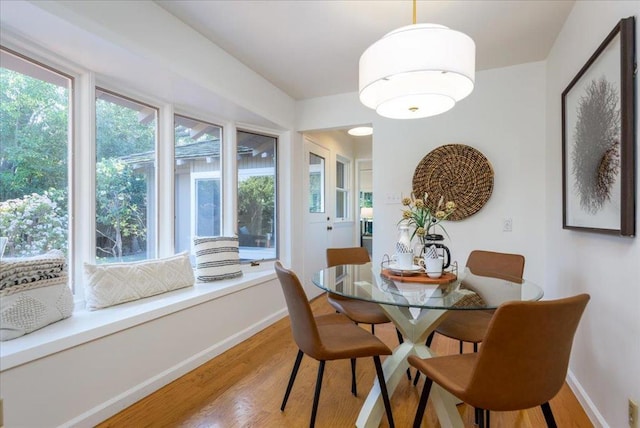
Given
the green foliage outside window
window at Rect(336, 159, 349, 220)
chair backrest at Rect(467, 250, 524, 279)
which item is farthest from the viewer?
window at Rect(336, 159, 349, 220)

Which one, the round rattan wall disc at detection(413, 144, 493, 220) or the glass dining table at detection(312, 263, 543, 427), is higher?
the round rattan wall disc at detection(413, 144, 493, 220)

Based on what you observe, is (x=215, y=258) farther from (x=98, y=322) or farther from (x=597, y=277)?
(x=597, y=277)

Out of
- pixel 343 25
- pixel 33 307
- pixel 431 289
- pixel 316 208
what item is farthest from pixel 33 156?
pixel 316 208

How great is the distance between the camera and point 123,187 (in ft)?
7.46

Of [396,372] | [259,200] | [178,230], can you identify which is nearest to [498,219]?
[396,372]

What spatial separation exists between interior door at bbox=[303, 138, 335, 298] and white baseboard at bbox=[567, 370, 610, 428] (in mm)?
2604

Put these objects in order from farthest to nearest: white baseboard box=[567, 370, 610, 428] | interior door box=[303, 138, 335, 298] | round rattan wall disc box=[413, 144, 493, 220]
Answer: interior door box=[303, 138, 335, 298], round rattan wall disc box=[413, 144, 493, 220], white baseboard box=[567, 370, 610, 428]

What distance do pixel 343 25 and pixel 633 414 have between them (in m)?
2.59

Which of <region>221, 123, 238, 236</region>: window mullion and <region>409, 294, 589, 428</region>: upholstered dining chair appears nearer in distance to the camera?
<region>409, 294, 589, 428</region>: upholstered dining chair

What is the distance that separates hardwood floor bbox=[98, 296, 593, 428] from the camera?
167 cm

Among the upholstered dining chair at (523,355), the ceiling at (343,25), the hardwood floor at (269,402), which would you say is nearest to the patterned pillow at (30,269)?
the hardwood floor at (269,402)

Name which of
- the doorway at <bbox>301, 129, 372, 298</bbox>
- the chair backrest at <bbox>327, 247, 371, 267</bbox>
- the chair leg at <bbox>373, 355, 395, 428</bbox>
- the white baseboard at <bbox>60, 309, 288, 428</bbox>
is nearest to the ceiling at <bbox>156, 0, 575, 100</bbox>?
the doorway at <bbox>301, 129, 372, 298</bbox>

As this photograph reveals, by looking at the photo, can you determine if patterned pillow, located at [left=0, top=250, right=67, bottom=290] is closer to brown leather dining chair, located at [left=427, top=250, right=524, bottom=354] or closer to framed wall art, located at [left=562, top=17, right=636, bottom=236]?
brown leather dining chair, located at [left=427, top=250, right=524, bottom=354]

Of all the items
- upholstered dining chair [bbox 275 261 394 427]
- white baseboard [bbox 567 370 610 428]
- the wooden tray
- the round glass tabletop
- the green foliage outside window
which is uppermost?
the green foliage outside window
